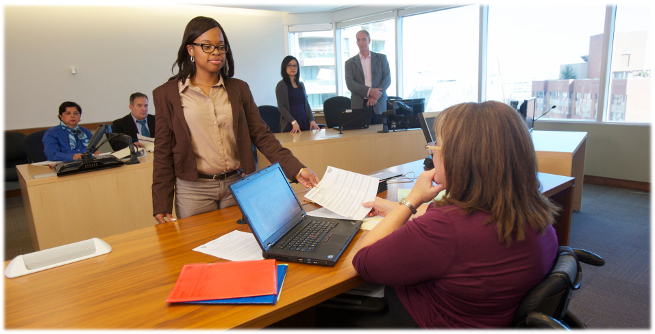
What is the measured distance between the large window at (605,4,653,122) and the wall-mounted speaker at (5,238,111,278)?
5072 millimetres

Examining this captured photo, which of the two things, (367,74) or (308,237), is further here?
(367,74)

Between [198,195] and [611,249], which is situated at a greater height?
[198,195]

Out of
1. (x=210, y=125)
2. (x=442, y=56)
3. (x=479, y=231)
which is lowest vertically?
(x=479, y=231)

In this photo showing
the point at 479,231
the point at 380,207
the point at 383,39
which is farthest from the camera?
the point at 383,39

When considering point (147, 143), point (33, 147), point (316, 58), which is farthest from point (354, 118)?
point (316, 58)

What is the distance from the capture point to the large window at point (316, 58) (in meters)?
7.12

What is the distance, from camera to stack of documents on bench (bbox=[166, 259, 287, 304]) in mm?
935

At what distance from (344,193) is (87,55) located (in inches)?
218

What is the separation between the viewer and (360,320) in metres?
1.15

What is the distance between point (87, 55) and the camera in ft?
17.8

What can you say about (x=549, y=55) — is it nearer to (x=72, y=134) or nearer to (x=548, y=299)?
(x=548, y=299)

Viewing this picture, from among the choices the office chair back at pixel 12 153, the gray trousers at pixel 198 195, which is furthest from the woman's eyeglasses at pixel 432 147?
the office chair back at pixel 12 153

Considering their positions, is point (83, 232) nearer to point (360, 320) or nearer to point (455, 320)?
point (360, 320)

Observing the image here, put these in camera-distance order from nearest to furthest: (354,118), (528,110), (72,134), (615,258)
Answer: (615,258) → (528,110) → (72,134) → (354,118)
